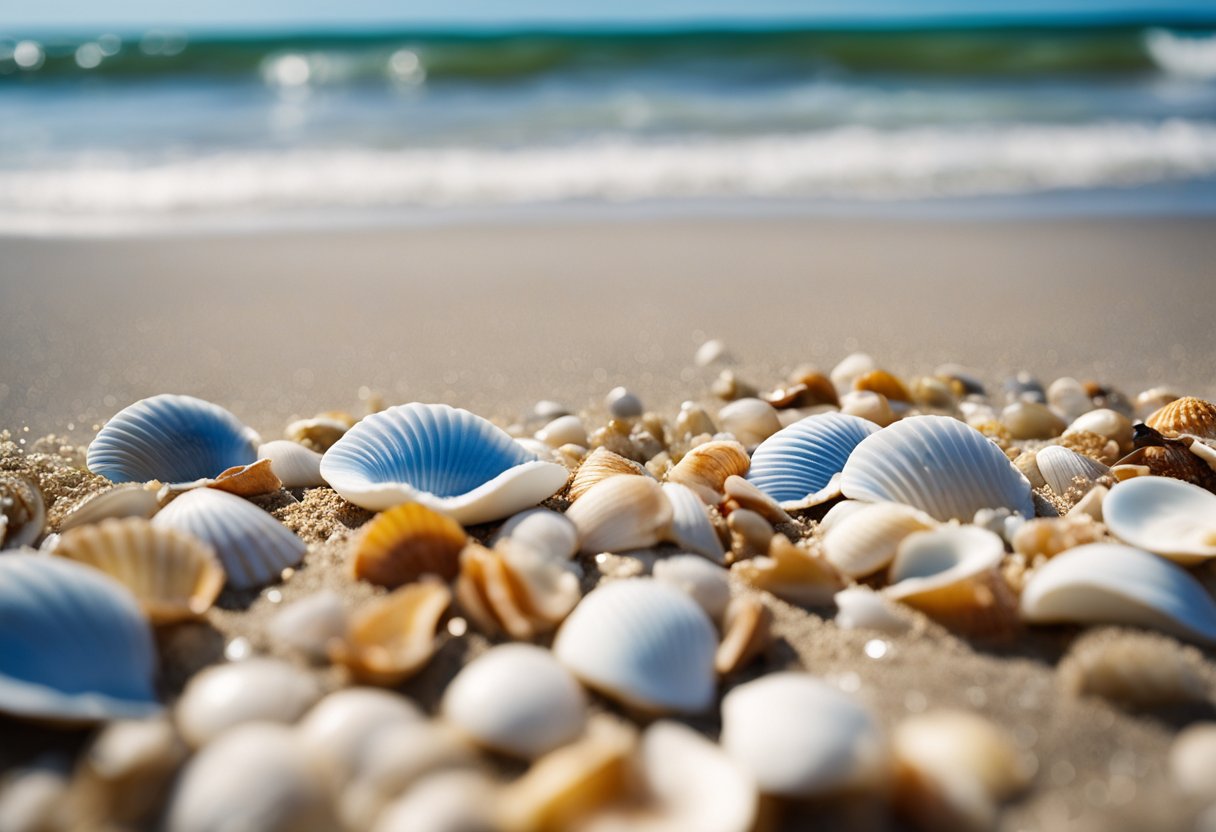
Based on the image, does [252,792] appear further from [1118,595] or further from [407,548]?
[1118,595]


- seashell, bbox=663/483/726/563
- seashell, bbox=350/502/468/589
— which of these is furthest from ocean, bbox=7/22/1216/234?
seashell, bbox=350/502/468/589

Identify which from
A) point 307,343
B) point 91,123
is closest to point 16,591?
point 307,343

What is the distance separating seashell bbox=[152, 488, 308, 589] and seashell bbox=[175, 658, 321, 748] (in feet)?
1.15

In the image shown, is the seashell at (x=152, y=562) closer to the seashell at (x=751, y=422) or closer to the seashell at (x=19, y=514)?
the seashell at (x=19, y=514)

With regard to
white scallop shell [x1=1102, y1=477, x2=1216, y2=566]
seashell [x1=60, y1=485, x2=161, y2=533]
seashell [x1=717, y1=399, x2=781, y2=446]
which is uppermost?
seashell [x1=60, y1=485, x2=161, y2=533]

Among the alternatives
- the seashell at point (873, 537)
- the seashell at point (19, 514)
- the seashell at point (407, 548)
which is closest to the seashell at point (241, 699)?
the seashell at point (407, 548)

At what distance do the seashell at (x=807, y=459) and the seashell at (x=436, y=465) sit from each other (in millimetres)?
477

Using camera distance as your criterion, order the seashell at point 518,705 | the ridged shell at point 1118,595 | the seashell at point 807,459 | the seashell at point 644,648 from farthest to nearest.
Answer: the seashell at point 807,459, the ridged shell at point 1118,595, the seashell at point 644,648, the seashell at point 518,705

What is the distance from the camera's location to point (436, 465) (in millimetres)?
1903

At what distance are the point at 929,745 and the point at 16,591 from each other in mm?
1246

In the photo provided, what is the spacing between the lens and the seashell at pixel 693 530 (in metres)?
1.75

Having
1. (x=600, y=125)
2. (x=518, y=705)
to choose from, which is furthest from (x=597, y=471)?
(x=600, y=125)

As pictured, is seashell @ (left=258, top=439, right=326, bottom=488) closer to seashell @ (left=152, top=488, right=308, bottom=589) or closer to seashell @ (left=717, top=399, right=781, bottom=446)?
seashell @ (left=152, top=488, right=308, bottom=589)

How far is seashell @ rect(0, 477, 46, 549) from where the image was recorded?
5.65 feet
